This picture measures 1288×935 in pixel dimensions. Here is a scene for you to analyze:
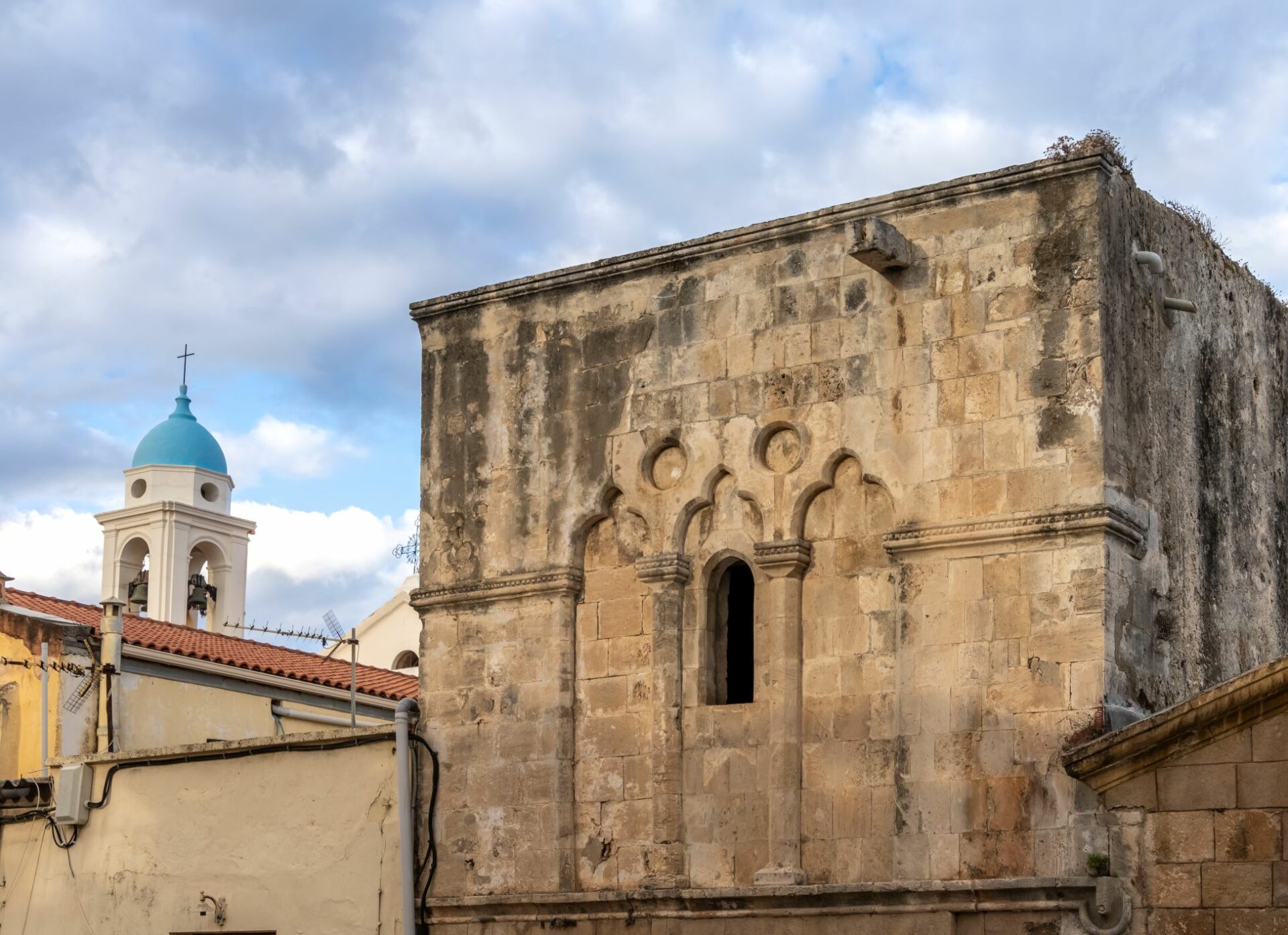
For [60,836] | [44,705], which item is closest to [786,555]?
[60,836]

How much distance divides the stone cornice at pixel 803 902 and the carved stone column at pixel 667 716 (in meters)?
0.22

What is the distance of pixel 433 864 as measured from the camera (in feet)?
49.7

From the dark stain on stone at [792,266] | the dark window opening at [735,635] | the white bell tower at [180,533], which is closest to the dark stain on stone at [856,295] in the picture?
the dark stain on stone at [792,266]

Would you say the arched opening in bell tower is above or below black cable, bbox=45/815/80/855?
above

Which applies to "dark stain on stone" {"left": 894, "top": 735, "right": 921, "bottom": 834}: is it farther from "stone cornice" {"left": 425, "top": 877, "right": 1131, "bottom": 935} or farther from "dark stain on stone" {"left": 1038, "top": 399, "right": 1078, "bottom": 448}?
"dark stain on stone" {"left": 1038, "top": 399, "right": 1078, "bottom": 448}

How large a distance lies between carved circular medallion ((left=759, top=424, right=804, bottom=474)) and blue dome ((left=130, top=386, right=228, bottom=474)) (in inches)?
951

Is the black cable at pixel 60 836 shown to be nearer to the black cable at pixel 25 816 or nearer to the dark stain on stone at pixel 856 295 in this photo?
the black cable at pixel 25 816

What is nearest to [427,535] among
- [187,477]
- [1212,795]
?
[1212,795]

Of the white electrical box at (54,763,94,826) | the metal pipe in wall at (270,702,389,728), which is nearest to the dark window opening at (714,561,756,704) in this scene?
the white electrical box at (54,763,94,826)

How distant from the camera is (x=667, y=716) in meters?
14.2

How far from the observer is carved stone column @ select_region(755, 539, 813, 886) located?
44.2 ft

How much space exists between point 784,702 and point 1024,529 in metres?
2.05

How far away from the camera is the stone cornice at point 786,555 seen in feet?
45.4

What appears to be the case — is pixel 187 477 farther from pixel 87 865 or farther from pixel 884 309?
pixel 884 309
